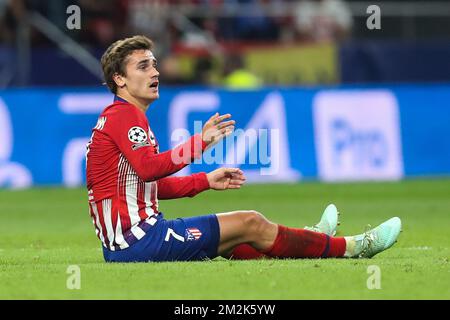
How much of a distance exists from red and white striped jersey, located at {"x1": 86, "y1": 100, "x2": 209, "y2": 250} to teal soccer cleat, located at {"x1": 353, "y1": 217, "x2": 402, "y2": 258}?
4.66 ft

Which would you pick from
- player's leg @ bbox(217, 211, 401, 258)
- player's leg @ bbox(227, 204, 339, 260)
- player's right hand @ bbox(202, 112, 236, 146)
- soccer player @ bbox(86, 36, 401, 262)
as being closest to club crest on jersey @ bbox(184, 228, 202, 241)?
soccer player @ bbox(86, 36, 401, 262)

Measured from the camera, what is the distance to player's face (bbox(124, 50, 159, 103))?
30.0ft

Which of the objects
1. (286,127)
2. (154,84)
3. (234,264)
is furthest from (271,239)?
(286,127)

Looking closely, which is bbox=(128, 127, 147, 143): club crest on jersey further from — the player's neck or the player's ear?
the player's ear

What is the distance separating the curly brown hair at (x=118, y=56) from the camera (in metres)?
9.20

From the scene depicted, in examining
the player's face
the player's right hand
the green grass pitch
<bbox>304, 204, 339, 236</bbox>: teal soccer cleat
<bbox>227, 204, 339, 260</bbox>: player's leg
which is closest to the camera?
the green grass pitch

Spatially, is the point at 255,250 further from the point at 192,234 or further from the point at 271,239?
the point at 192,234

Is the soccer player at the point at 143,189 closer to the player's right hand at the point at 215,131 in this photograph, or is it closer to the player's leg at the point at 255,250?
the player's right hand at the point at 215,131

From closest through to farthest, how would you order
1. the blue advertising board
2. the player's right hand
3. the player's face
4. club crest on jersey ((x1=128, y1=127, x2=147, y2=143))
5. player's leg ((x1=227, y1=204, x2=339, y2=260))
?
the player's right hand
club crest on jersey ((x1=128, y1=127, x2=147, y2=143))
the player's face
player's leg ((x1=227, y1=204, x2=339, y2=260))
the blue advertising board

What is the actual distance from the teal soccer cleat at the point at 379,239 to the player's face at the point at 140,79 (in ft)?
6.73

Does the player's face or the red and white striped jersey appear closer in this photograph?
the red and white striped jersey
